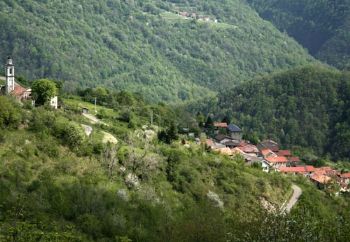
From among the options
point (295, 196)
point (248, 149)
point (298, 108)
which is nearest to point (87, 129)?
point (295, 196)

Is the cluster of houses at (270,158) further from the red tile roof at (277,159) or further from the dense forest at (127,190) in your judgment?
the dense forest at (127,190)

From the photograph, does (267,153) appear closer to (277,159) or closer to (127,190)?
(277,159)

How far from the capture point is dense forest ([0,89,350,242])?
28047 millimetres

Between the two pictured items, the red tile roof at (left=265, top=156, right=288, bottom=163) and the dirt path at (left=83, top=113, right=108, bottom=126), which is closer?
the dirt path at (left=83, top=113, right=108, bottom=126)

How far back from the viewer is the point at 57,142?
45781mm

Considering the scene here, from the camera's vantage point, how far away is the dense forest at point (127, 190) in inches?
1104

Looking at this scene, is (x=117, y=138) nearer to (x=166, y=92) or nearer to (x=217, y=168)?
(x=217, y=168)

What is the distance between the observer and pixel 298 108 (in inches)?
5143

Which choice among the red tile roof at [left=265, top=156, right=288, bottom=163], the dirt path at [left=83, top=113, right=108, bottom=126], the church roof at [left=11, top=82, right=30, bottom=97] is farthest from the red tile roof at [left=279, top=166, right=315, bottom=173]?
the church roof at [left=11, top=82, right=30, bottom=97]

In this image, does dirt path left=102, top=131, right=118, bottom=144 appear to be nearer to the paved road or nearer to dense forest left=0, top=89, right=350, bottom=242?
dense forest left=0, top=89, right=350, bottom=242

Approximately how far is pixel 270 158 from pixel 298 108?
165ft

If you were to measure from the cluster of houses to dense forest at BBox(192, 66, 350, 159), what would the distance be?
30.1 metres

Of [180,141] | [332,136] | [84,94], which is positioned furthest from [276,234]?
[332,136]

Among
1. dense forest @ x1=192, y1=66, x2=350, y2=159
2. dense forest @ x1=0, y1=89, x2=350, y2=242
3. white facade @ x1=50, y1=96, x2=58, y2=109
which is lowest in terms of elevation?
dense forest @ x1=192, y1=66, x2=350, y2=159
